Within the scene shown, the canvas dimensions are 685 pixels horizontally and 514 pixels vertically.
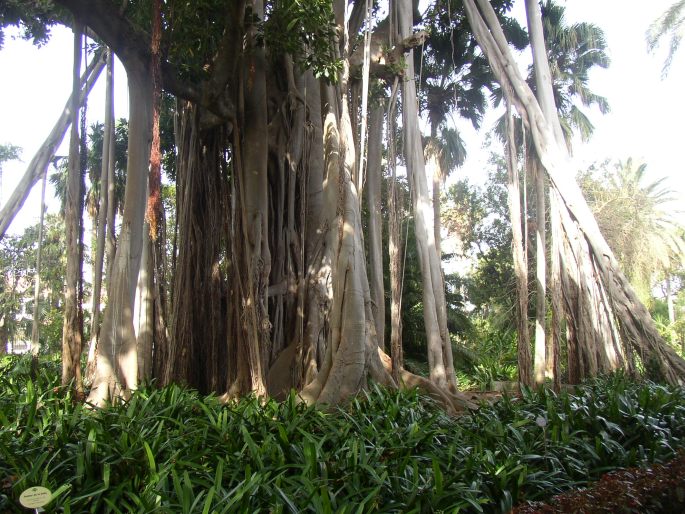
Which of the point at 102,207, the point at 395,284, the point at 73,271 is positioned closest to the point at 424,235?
the point at 395,284

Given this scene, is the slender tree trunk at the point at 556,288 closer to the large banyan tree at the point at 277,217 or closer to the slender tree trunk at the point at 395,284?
the large banyan tree at the point at 277,217

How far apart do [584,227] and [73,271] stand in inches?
239

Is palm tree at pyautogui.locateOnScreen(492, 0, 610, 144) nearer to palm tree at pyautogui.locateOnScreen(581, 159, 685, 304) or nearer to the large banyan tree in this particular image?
palm tree at pyautogui.locateOnScreen(581, 159, 685, 304)

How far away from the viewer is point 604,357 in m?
7.29

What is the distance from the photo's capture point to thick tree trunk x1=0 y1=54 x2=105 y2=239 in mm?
11797

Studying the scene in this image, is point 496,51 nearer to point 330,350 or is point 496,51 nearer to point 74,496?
point 330,350

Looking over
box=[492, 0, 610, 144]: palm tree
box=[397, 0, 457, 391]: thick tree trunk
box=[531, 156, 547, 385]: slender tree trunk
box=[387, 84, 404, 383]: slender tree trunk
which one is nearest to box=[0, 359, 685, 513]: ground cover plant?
box=[387, 84, 404, 383]: slender tree trunk

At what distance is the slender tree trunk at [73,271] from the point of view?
5770 mm

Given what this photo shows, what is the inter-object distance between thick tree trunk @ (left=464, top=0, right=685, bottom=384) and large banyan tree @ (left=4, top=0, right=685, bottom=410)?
2 cm

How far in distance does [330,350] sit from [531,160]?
37.8 feet

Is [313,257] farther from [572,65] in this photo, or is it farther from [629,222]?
[629,222]

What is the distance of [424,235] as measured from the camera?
8406mm

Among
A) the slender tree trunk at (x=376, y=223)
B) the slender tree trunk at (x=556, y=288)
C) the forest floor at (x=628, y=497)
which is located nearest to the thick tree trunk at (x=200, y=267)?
the slender tree trunk at (x=376, y=223)

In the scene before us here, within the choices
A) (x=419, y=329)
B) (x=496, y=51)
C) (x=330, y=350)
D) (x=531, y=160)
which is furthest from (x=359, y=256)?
(x=531, y=160)
